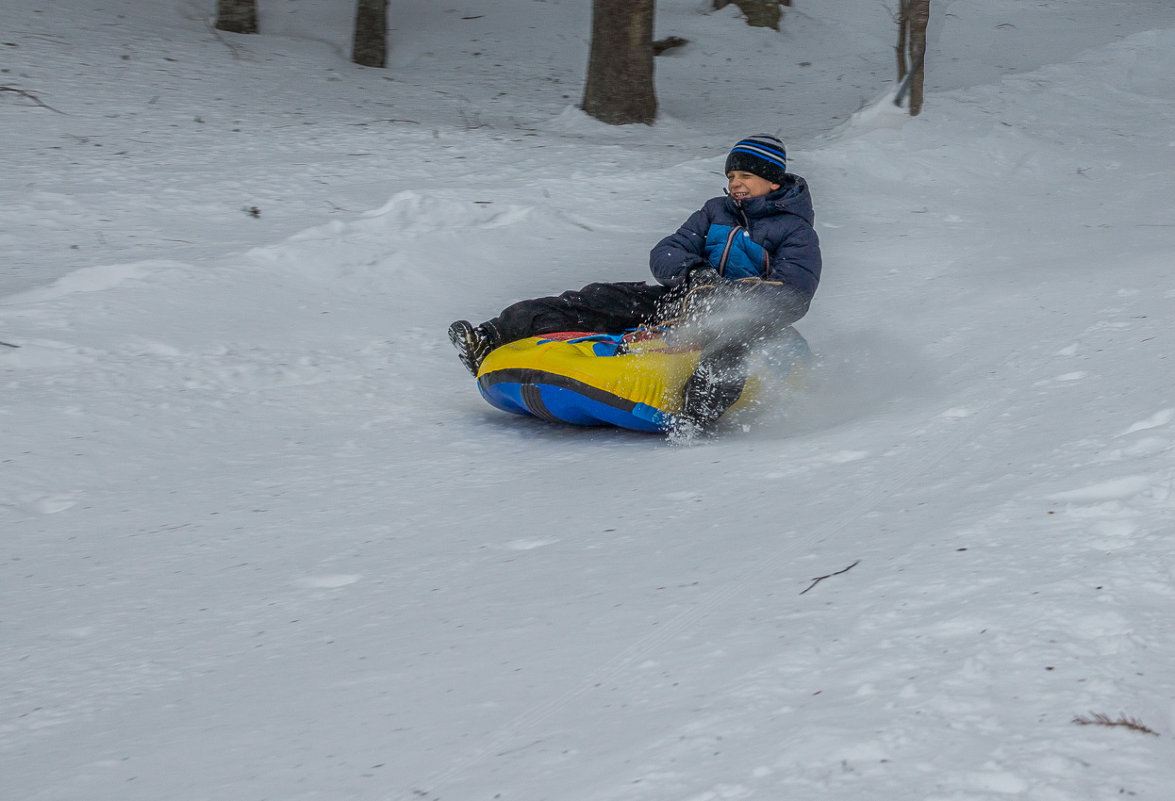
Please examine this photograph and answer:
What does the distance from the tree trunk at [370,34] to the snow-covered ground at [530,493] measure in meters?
3.26

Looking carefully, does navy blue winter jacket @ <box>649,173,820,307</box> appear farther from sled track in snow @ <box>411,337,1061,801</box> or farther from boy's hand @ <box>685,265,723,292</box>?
sled track in snow @ <box>411,337,1061,801</box>

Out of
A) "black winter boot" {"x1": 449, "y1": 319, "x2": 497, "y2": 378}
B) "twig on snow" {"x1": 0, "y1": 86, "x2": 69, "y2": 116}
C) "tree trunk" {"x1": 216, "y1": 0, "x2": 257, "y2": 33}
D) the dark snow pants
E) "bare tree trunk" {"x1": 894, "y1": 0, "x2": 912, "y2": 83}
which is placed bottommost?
"twig on snow" {"x1": 0, "y1": 86, "x2": 69, "y2": 116}

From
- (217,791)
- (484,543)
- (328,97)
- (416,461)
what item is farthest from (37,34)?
(217,791)

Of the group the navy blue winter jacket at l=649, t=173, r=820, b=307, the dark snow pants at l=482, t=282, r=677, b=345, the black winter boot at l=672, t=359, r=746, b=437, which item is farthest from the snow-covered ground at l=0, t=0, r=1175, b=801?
the navy blue winter jacket at l=649, t=173, r=820, b=307

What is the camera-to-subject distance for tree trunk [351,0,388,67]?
12094 millimetres

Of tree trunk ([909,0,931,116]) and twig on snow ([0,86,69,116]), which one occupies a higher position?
tree trunk ([909,0,931,116])

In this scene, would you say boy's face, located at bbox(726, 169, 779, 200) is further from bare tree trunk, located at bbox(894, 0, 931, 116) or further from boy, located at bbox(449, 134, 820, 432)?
bare tree trunk, located at bbox(894, 0, 931, 116)

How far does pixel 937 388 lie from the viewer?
4516mm

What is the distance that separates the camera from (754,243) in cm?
480

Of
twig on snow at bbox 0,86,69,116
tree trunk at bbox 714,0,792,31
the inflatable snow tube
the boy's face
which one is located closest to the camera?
the inflatable snow tube

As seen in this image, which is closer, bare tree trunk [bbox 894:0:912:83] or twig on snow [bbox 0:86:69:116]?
twig on snow [bbox 0:86:69:116]

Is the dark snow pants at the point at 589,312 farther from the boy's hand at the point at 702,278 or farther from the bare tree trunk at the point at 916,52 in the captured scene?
the bare tree trunk at the point at 916,52

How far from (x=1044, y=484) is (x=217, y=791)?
7.13 feet

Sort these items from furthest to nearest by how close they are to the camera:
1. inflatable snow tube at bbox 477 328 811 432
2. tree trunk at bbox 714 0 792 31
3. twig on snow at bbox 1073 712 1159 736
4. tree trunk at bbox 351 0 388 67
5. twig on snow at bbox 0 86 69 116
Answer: tree trunk at bbox 714 0 792 31 < tree trunk at bbox 351 0 388 67 < twig on snow at bbox 0 86 69 116 < inflatable snow tube at bbox 477 328 811 432 < twig on snow at bbox 1073 712 1159 736
